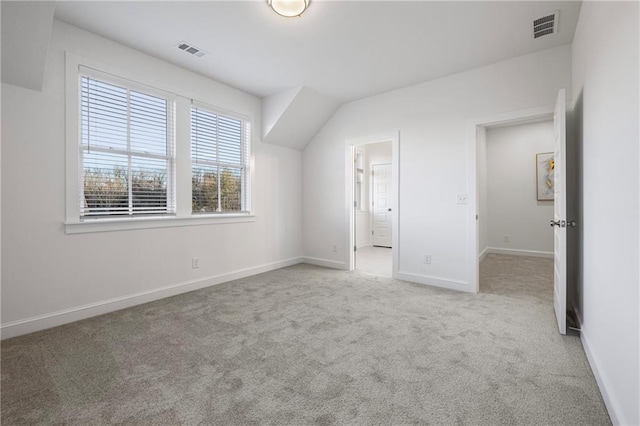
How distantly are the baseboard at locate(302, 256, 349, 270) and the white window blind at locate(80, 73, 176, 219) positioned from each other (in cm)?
248

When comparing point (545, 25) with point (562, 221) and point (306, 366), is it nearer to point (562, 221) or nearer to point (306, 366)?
point (562, 221)

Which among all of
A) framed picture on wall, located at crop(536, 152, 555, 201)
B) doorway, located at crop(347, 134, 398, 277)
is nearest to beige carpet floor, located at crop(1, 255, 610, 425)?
framed picture on wall, located at crop(536, 152, 555, 201)

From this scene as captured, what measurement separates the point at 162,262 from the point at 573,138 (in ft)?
15.2

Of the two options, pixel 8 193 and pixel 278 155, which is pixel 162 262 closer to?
pixel 8 193

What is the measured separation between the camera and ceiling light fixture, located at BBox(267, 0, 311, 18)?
2.31 metres

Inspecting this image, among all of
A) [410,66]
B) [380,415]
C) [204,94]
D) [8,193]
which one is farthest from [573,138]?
[8,193]

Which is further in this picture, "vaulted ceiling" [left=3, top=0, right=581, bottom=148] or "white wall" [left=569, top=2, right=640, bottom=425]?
"vaulted ceiling" [left=3, top=0, right=581, bottom=148]

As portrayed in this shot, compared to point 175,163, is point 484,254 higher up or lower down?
lower down

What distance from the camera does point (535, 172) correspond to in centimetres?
579

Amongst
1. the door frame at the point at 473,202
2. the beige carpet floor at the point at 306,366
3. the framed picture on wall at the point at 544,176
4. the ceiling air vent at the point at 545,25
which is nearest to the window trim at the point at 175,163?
the beige carpet floor at the point at 306,366

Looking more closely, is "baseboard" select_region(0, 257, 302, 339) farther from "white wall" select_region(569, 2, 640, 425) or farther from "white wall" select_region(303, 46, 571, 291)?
"white wall" select_region(569, 2, 640, 425)

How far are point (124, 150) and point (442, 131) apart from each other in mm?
3749

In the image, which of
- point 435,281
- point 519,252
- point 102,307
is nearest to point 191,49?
point 102,307

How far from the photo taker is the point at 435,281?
3.81 meters
